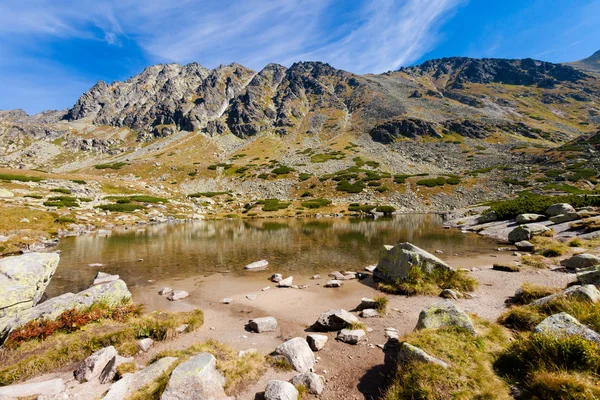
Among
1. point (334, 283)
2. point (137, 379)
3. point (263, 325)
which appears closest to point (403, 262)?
point (334, 283)

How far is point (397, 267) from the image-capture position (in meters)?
15.9

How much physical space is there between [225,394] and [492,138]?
162 m

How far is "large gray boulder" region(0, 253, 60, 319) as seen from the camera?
35.4 ft

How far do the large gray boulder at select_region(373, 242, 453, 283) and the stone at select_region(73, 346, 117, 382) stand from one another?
1395 centimetres

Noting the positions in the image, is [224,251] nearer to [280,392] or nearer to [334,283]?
[334,283]

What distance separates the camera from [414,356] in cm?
641

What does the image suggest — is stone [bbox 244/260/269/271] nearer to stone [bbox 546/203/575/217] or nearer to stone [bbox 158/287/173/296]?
stone [bbox 158/287/173/296]

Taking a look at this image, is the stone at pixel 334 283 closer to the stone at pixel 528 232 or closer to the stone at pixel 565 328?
the stone at pixel 565 328

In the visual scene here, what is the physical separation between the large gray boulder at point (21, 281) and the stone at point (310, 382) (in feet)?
39.8

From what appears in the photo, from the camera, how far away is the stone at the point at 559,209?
30836 mm

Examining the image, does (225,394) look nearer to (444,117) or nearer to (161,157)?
(161,157)

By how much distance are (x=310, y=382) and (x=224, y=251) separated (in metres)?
21.1

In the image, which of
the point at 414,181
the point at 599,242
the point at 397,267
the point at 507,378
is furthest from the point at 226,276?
the point at 414,181

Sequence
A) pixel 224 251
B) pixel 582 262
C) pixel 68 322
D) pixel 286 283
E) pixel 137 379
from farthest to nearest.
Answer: pixel 224 251 → pixel 286 283 → pixel 582 262 → pixel 68 322 → pixel 137 379
